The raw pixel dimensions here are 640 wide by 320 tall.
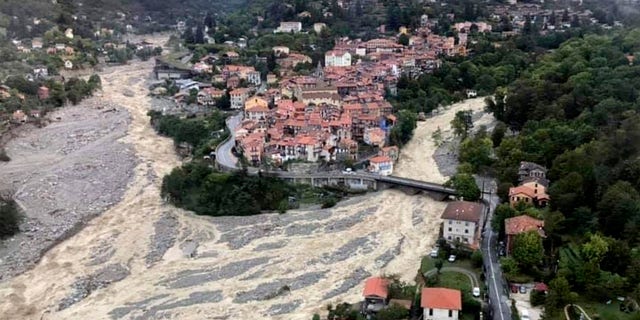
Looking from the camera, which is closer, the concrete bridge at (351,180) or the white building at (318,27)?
the concrete bridge at (351,180)

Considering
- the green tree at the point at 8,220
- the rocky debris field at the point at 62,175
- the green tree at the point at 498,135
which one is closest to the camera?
the green tree at the point at 8,220

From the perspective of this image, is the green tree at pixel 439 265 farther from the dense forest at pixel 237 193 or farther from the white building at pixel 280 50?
the white building at pixel 280 50

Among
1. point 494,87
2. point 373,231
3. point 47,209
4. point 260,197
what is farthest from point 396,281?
point 494,87

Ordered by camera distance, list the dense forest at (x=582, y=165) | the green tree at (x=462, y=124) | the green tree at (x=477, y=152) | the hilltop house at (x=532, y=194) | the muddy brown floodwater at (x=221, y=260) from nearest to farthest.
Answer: the dense forest at (x=582, y=165)
the muddy brown floodwater at (x=221, y=260)
the hilltop house at (x=532, y=194)
the green tree at (x=477, y=152)
the green tree at (x=462, y=124)

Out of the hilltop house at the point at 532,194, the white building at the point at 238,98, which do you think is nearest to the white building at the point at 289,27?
the white building at the point at 238,98

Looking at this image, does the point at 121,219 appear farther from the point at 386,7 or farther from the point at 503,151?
the point at 386,7

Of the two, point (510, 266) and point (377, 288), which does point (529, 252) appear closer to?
point (510, 266)

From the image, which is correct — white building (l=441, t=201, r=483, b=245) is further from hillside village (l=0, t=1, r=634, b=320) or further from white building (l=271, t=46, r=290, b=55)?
white building (l=271, t=46, r=290, b=55)
